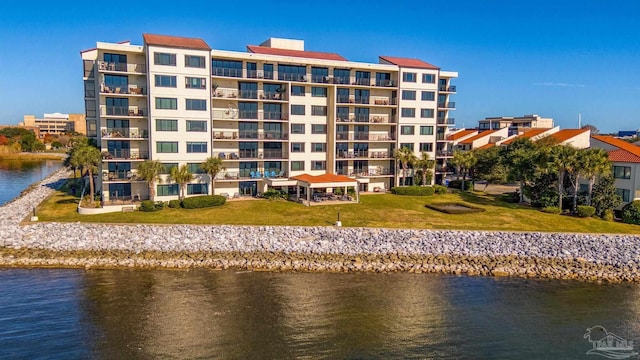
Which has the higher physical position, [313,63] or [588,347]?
[313,63]

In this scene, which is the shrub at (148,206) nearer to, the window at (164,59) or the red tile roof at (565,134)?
the window at (164,59)

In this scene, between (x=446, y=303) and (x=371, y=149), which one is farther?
(x=371, y=149)

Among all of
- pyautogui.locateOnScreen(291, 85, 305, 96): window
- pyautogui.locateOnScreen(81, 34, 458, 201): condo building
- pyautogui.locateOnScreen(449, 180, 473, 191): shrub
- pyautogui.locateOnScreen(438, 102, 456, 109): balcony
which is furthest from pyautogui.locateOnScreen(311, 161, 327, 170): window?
pyautogui.locateOnScreen(438, 102, 456, 109): balcony

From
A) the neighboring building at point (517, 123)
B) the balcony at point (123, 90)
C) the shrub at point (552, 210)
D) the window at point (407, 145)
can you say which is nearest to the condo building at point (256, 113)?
the balcony at point (123, 90)

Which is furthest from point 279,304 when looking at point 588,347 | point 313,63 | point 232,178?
point 313,63

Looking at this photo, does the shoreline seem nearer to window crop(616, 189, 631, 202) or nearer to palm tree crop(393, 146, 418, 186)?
window crop(616, 189, 631, 202)

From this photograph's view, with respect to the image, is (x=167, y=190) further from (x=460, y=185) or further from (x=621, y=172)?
(x=621, y=172)

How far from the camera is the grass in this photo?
43.8 m

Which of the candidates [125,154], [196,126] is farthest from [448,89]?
[125,154]

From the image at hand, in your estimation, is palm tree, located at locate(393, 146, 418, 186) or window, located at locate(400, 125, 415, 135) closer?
palm tree, located at locate(393, 146, 418, 186)

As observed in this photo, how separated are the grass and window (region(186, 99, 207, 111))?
1143cm

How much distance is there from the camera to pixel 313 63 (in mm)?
57938

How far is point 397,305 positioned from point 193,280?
14218 millimetres

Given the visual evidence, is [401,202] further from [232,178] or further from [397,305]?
[397,305]
